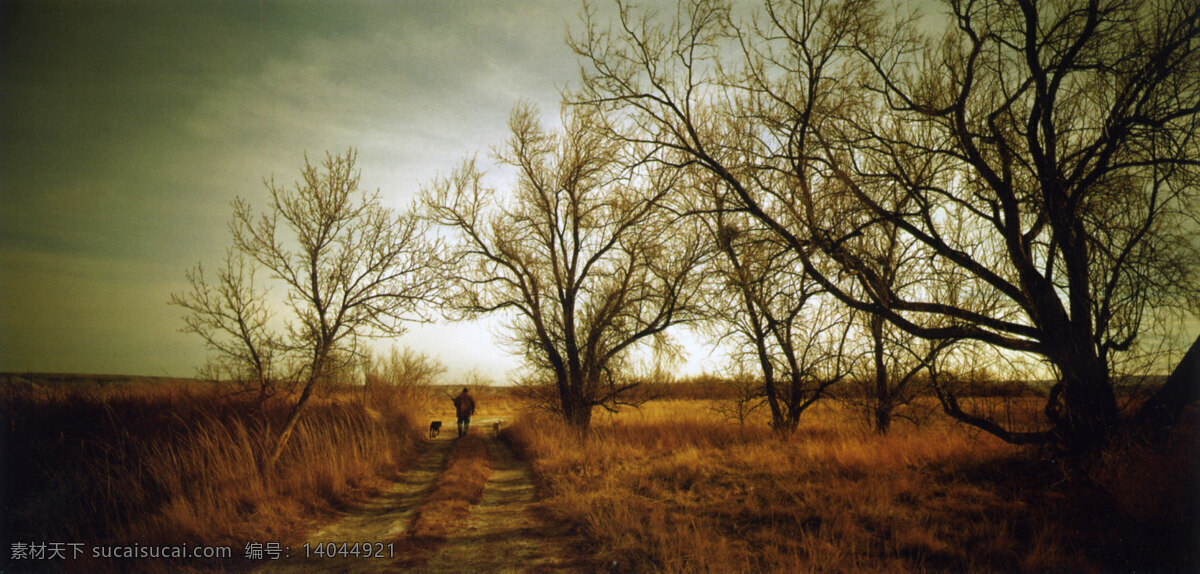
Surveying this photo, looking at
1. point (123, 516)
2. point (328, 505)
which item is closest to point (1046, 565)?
point (328, 505)

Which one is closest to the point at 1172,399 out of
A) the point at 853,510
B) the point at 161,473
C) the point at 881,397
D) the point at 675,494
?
the point at 853,510

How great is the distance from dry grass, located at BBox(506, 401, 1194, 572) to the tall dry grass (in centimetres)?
358

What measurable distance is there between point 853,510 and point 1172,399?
3533mm

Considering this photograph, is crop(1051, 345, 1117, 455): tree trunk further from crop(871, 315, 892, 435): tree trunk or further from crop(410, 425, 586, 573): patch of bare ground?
crop(410, 425, 586, 573): patch of bare ground

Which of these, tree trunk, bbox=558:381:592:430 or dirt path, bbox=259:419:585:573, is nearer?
dirt path, bbox=259:419:585:573

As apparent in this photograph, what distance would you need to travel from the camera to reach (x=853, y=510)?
515 centimetres

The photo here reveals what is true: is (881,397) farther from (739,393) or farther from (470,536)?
(470,536)

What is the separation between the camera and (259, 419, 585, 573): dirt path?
4.48 m

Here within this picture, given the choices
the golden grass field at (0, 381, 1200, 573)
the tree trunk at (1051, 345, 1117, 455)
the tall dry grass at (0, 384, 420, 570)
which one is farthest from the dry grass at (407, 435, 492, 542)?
the tree trunk at (1051, 345, 1117, 455)

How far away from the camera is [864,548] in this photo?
433 centimetres

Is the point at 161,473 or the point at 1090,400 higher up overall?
the point at 1090,400

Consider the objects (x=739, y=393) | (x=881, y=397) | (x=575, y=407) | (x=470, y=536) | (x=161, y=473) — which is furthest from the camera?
(x=575, y=407)

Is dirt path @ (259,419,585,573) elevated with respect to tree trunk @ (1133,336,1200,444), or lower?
lower

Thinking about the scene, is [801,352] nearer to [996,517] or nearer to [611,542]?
[996,517]
